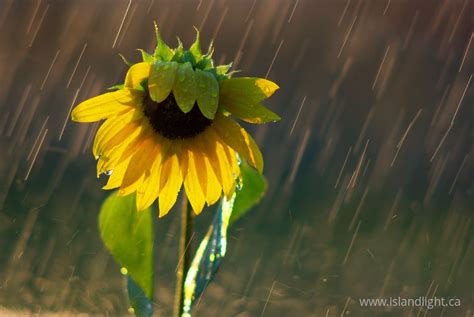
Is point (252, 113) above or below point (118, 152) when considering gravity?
above

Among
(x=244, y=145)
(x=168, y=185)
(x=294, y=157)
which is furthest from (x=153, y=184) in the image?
(x=294, y=157)

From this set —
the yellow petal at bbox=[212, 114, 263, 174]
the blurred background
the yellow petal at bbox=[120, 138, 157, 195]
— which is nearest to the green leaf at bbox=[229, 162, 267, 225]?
the yellow petal at bbox=[212, 114, 263, 174]

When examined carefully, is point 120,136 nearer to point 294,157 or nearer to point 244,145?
point 244,145

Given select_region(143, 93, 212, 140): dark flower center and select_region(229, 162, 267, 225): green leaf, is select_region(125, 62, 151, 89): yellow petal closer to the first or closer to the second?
select_region(143, 93, 212, 140): dark flower center

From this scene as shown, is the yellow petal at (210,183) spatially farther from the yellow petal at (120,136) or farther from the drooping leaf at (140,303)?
the drooping leaf at (140,303)

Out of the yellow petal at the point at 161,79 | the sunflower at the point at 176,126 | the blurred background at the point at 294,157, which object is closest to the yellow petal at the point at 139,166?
the sunflower at the point at 176,126

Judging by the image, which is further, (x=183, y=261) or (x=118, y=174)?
(x=118, y=174)
